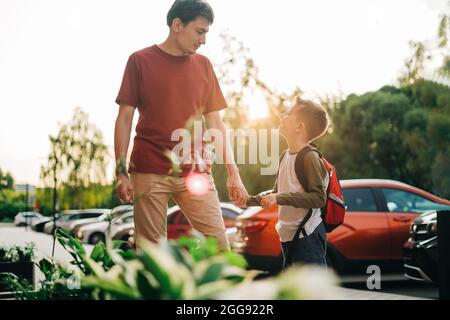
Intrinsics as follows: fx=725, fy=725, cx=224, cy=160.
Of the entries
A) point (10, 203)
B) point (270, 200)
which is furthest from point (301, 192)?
point (10, 203)

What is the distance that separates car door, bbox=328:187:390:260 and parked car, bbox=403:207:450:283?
36.1 inches

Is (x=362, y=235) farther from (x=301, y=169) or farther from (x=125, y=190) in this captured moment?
(x=125, y=190)

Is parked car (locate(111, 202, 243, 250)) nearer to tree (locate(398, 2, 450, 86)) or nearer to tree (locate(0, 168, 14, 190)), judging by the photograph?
tree (locate(398, 2, 450, 86))

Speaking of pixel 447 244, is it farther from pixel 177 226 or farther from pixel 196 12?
pixel 177 226

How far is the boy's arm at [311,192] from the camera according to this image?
357 centimetres

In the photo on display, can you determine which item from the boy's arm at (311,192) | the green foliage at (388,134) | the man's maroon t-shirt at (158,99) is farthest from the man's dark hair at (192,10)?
the green foliage at (388,134)

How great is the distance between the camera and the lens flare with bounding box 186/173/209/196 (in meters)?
3.57

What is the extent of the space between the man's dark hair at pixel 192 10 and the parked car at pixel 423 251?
183 inches

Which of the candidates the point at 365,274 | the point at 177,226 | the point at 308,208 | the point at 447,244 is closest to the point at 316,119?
the point at 308,208

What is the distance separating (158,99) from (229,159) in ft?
1.58

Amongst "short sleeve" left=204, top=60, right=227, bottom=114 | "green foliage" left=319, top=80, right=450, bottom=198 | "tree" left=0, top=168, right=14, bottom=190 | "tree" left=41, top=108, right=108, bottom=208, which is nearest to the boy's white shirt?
"short sleeve" left=204, top=60, right=227, bottom=114

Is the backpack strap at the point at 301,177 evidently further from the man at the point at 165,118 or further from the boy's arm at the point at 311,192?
the man at the point at 165,118

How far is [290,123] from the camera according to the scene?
12.9ft

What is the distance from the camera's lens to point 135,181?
358 cm
